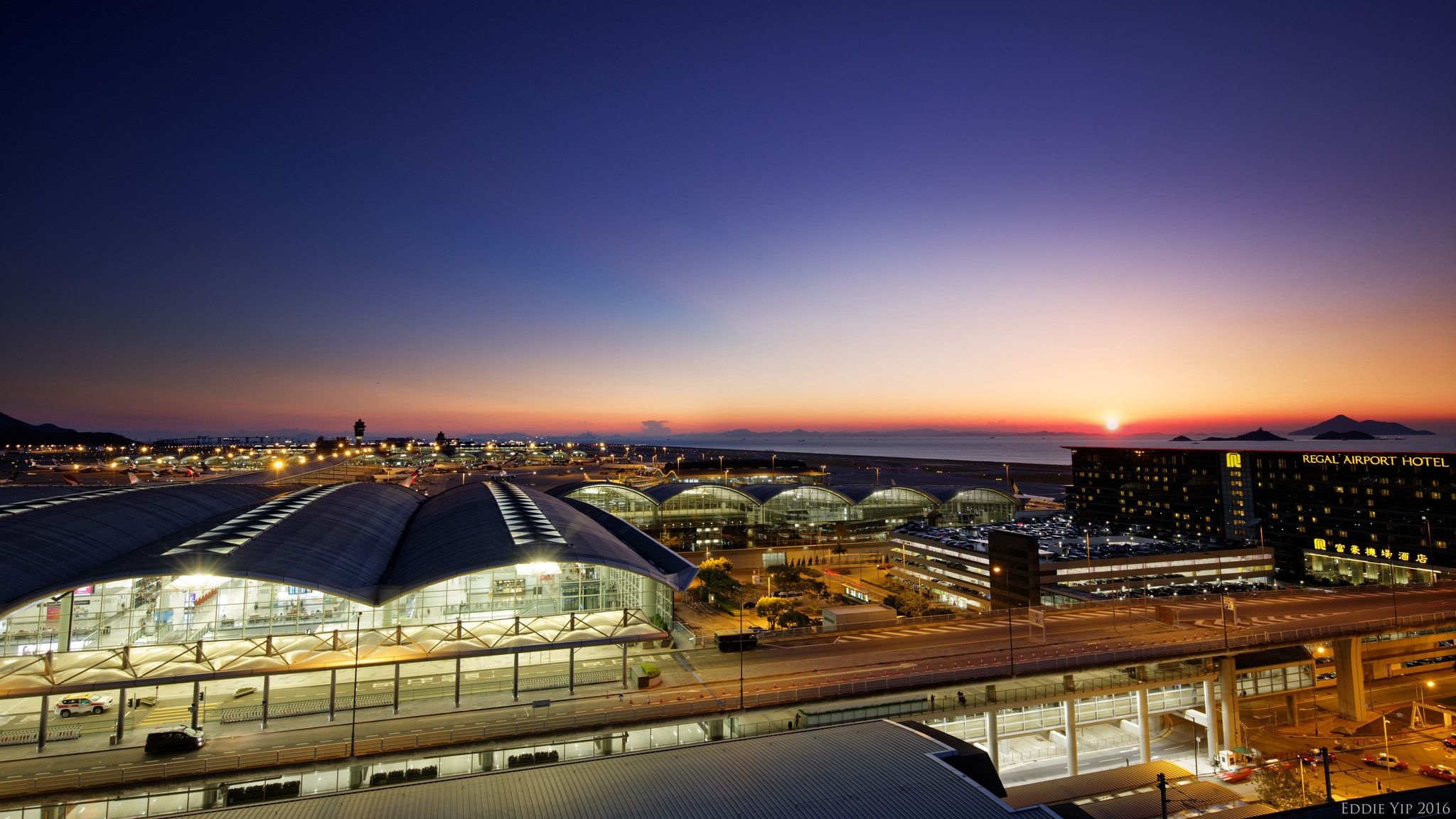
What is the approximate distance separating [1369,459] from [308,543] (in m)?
110

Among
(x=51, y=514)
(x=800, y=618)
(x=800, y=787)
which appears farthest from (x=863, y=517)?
(x=51, y=514)

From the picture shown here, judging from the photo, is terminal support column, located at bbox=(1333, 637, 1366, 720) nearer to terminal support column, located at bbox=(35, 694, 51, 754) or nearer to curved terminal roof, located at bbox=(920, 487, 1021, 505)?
curved terminal roof, located at bbox=(920, 487, 1021, 505)

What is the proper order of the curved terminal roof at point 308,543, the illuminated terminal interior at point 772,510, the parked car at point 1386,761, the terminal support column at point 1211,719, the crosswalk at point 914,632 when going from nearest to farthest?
1. the curved terminal roof at point 308,543
2. the parked car at point 1386,761
3. the terminal support column at point 1211,719
4. the crosswalk at point 914,632
5. the illuminated terminal interior at point 772,510

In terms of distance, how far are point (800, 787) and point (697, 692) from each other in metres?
11.6

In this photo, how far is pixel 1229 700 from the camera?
39969 millimetres

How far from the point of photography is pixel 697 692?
31.2 meters

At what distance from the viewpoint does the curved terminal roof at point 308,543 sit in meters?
28.8

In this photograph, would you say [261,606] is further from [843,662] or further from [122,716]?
[843,662]

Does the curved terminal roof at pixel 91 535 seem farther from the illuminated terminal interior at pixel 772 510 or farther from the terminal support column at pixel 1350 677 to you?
the terminal support column at pixel 1350 677

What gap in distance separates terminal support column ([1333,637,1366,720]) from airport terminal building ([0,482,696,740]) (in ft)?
147

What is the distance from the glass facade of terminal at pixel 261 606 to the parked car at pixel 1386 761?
145 ft

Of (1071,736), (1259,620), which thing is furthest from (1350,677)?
(1071,736)

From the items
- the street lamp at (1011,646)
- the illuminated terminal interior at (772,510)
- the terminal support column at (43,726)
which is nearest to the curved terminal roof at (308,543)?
the terminal support column at (43,726)

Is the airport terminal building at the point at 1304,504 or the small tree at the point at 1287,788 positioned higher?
the airport terminal building at the point at 1304,504
